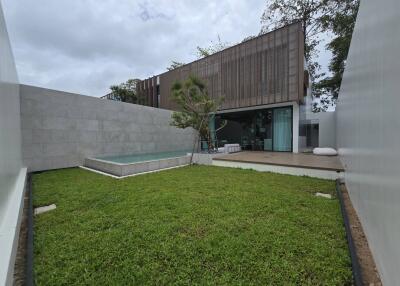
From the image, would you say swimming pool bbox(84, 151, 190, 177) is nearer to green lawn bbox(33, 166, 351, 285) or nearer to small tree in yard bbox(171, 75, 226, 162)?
small tree in yard bbox(171, 75, 226, 162)

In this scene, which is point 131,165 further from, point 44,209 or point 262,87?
point 262,87

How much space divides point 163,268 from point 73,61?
13.3m

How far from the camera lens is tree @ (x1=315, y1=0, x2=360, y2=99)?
12.8m

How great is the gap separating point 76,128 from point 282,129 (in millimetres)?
9797

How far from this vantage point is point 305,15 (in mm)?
14977

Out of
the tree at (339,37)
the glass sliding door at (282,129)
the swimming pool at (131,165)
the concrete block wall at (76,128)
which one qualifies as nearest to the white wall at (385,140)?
the swimming pool at (131,165)

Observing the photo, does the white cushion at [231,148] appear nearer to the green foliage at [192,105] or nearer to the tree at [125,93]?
the green foliage at [192,105]

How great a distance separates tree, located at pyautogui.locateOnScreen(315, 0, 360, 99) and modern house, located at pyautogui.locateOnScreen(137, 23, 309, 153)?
533 centimetres

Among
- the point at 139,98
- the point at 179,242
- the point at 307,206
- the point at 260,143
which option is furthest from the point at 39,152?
the point at 139,98

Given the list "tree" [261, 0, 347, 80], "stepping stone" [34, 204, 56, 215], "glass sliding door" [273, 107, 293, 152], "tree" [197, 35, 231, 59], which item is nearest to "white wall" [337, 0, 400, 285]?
"stepping stone" [34, 204, 56, 215]

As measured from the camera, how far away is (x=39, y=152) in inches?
259

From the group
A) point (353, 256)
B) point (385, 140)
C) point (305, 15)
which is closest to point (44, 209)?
point (353, 256)

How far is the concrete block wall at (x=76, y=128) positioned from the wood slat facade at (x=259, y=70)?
14.8ft

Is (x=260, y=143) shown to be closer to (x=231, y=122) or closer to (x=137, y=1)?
(x=231, y=122)
